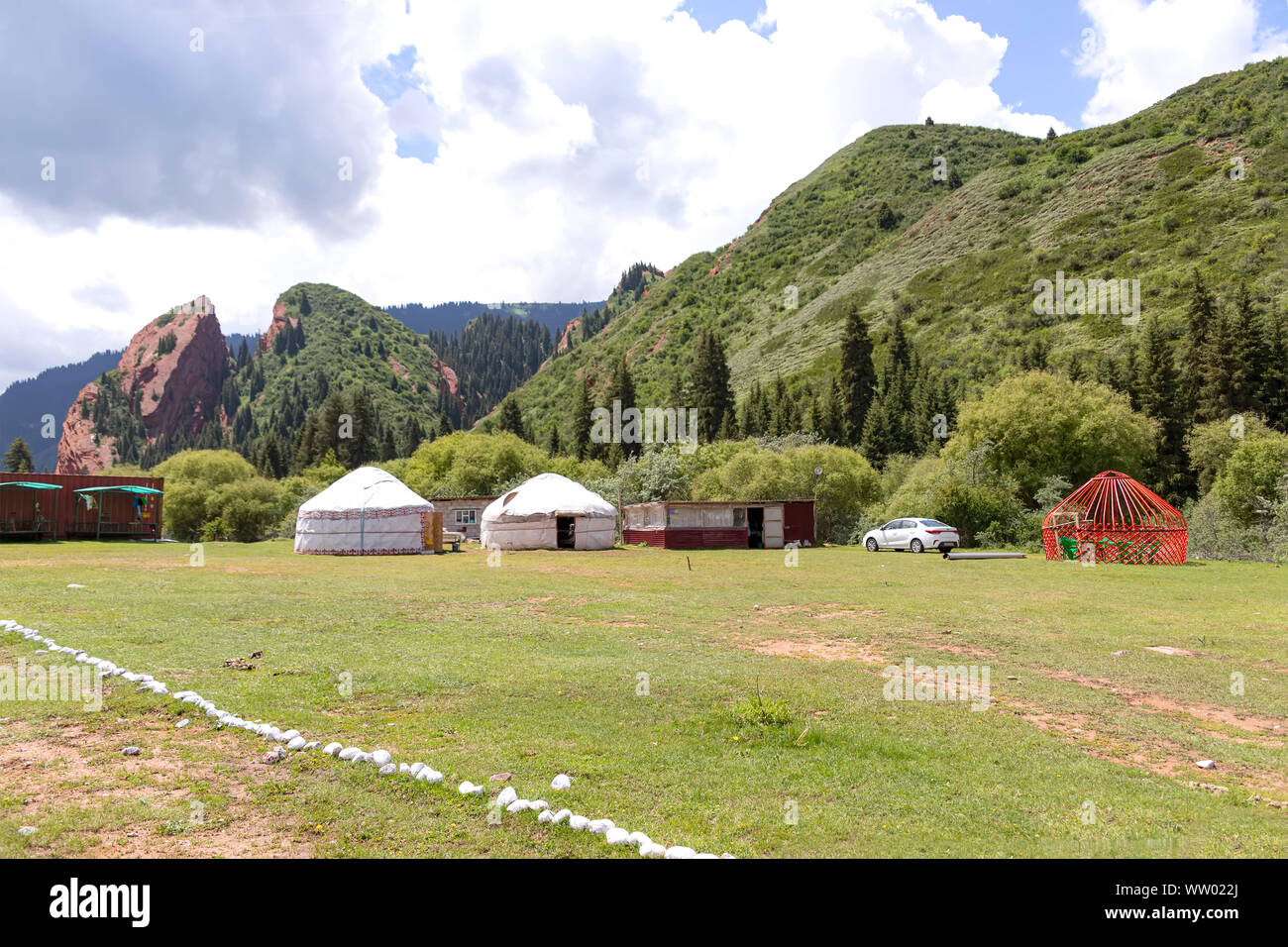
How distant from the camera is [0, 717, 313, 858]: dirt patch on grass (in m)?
3.96

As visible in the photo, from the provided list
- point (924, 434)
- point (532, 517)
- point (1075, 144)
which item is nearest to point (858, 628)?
point (532, 517)

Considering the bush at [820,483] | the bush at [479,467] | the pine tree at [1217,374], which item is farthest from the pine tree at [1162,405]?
the bush at [479,467]

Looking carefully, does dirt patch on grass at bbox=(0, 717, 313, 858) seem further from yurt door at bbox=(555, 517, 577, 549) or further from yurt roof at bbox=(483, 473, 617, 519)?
yurt door at bbox=(555, 517, 577, 549)

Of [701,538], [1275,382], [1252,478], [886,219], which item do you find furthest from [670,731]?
[886,219]

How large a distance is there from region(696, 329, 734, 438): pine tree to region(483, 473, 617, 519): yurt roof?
35230mm

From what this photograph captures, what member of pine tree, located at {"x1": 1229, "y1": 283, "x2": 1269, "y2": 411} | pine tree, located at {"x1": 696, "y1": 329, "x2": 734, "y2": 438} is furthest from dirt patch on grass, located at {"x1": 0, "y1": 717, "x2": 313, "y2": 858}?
pine tree, located at {"x1": 696, "y1": 329, "x2": 734, "y2": 438}

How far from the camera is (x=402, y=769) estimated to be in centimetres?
503

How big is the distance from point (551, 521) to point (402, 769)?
3208 cm

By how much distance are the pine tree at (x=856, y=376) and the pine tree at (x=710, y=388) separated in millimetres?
11619

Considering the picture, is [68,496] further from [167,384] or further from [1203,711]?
[167,384]

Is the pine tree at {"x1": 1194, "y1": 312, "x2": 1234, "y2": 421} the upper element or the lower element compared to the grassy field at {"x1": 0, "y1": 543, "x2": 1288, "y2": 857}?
upper
